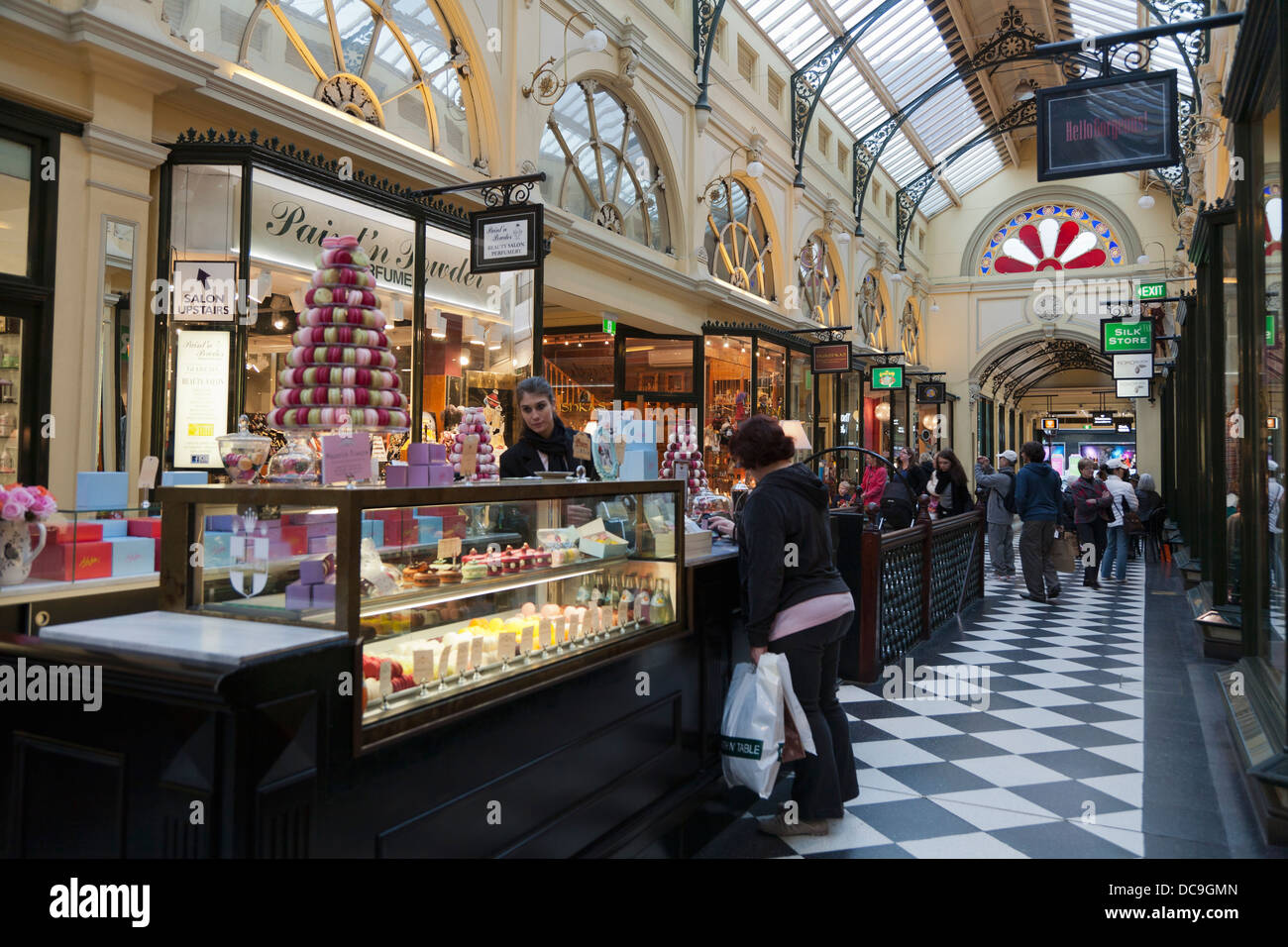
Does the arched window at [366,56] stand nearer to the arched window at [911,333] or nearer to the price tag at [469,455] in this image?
the price tag at [469,455]

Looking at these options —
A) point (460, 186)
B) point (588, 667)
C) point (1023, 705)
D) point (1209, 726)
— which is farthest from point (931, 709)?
point (460, 186)

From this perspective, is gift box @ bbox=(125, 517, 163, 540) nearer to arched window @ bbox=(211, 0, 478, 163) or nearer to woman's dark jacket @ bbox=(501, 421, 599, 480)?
woman's dark jacket @ bbox=(501, 421, 599, 480)

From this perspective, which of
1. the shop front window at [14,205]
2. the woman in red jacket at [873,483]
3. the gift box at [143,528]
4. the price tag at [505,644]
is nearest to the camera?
the price tag at [505,644]

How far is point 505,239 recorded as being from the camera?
720 centimetres

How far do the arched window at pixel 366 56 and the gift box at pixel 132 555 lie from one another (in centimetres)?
401

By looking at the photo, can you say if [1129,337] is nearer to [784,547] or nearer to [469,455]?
[784,547]

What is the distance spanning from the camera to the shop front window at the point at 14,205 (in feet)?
→ 16.2

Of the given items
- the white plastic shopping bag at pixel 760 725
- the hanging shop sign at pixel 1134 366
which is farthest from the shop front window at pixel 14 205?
the hanging shop sign at pixel 1134 366

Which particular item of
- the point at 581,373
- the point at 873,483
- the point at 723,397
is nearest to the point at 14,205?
the point at 873,483

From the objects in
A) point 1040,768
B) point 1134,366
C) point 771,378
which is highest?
point 1134,366

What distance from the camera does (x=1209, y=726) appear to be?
183 inches

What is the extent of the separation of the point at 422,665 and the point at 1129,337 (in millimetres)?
15081

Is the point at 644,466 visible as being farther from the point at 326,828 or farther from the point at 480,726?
the point at 326,828

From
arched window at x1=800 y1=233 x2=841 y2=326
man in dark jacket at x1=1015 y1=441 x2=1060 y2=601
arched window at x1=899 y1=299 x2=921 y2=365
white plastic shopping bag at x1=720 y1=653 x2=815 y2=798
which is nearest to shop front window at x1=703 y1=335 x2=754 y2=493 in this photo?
arched window at x1=800 y1=233 x2=841 y2=326
